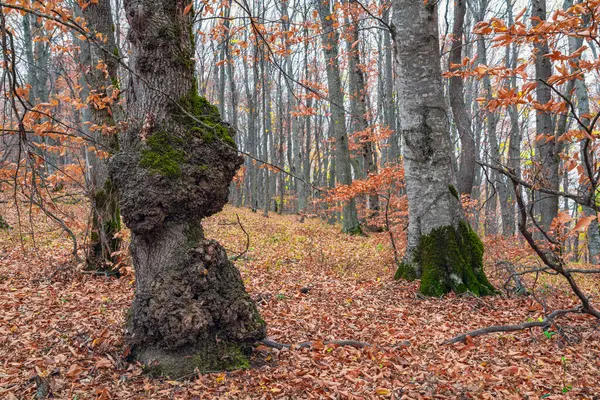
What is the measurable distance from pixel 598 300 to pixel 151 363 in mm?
6662

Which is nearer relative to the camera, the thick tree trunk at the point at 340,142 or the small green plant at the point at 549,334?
the small green plant at the point at 549,334

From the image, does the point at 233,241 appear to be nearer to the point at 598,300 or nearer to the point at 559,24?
the point at 598,300

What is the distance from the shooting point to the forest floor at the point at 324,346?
292 centimetres

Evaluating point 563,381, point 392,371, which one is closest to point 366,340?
point 392,371

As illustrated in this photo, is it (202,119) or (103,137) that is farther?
(103,137)

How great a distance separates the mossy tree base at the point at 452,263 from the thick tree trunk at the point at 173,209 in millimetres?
3109

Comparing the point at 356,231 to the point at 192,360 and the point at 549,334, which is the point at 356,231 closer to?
the point at 549,334

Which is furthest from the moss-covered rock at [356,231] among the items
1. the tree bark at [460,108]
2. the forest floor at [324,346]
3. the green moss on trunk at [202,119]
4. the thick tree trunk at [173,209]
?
the green moss on trunk at [202,119]

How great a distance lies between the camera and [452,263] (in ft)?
18.1

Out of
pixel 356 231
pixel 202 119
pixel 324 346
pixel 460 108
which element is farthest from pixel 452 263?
pixel 356 231

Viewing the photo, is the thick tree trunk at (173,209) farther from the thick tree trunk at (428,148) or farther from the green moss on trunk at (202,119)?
the thick tree trunk at (428,148)

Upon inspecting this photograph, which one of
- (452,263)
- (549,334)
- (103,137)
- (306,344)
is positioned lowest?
(549,334)

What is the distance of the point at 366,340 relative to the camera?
13.2 ft

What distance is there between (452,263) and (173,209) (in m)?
4.05
